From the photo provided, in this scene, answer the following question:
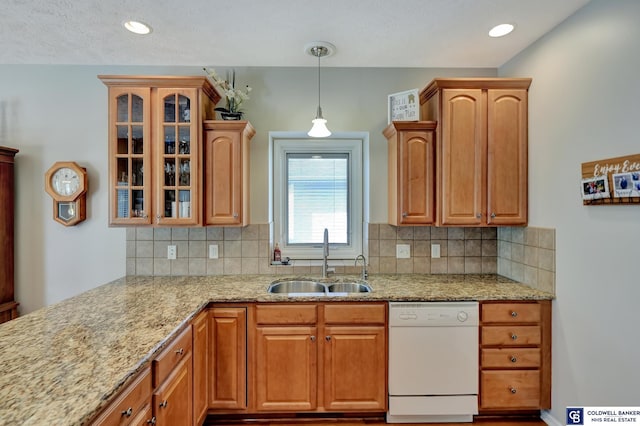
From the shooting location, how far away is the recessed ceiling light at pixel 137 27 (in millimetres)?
2004

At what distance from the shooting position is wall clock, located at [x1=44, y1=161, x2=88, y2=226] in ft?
8.23

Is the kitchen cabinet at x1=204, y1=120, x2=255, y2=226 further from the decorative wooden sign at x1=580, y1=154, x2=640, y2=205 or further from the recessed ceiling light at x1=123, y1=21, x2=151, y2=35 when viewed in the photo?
the decorative wooden sign at x1=580, y1=154, x2=640, y2=205

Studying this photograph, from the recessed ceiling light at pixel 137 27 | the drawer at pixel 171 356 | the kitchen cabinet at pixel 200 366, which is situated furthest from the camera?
the recessed ceiling light at pixel 137 27

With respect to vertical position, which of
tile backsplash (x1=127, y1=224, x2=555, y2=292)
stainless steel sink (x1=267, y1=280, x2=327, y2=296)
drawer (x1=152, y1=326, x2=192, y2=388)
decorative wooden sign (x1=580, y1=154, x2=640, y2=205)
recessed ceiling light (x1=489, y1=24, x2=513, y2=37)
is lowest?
drawer (x1=152, y1=326, x2=192, y2=388)

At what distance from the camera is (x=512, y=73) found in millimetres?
2492

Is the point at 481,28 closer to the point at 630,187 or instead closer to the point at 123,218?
the point at 630,187

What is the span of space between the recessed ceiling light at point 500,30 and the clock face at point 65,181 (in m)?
3.25

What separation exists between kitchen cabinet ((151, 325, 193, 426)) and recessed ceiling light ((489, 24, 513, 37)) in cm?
264

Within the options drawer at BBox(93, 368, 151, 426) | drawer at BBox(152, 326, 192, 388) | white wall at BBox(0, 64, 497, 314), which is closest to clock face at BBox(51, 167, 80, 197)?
white wall at BBox(0, 64, 497, 314)

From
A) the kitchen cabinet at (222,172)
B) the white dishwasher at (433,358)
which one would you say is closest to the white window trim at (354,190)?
the kitchen cabinet at (222,172)

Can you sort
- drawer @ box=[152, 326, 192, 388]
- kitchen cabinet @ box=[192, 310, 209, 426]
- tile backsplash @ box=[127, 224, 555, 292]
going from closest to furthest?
drawer @ box=[152, 326, 192, 388] < kitchen cabinet @ box=[192, 310, 209, 426] < tile backsplash @ box=[127, 224, 555, 292]

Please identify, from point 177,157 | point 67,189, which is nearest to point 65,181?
point 67,189

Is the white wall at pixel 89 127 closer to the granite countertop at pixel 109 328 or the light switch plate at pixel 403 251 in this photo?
the granite countertop at pixel 109 328

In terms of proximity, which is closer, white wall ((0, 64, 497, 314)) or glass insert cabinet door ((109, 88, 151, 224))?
glass insert cabinet door ((109, 88, 151, 224))
